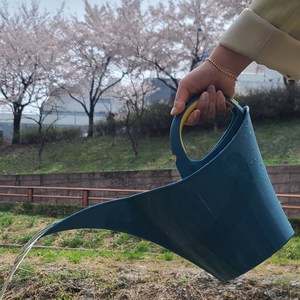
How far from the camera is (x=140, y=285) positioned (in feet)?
13.3

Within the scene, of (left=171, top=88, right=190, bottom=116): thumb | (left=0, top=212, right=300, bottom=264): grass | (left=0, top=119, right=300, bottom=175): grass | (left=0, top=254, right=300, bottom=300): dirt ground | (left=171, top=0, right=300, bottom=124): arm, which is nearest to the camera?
(left=171, top=0, right=300, bottom=124): arm

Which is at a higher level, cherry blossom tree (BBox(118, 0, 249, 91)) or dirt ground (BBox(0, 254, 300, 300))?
cherry blossom tree (BBox(118, 0, 249, 91))

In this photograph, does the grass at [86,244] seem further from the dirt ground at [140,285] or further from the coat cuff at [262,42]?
the coat cuff at [262,42]

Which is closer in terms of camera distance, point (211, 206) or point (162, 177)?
point (211, 206)

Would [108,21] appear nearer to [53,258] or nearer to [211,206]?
[53,258]

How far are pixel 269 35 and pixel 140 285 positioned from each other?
2759 millimetres

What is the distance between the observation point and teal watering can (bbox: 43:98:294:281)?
1.57 meters

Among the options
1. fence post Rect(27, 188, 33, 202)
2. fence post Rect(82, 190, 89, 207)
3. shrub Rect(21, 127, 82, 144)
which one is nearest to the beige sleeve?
fence post Rect(82, 190, 89, 207)

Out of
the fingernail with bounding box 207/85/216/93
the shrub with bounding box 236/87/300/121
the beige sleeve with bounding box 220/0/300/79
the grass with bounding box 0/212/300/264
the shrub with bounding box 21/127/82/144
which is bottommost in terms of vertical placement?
the grass with bounding box 0/212/300/264

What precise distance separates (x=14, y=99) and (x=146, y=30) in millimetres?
6590

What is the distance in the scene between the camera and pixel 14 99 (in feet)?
78.6

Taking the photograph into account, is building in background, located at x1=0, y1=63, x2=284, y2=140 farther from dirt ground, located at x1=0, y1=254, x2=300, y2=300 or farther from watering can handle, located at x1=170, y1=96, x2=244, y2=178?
watering can handle, located at x1=170, y1=96, x2=244, y2=178

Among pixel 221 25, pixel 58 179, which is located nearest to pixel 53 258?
pixel 58 179

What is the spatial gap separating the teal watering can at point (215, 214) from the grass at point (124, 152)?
12.2m
